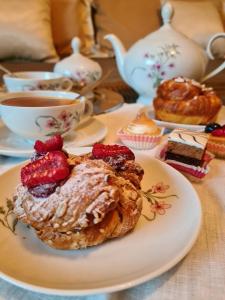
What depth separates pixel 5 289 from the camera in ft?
1.26

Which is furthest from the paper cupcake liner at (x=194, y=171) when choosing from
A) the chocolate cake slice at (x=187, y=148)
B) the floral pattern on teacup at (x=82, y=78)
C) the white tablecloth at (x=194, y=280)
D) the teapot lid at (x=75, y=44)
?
the teapot lid at (x=75, y=44)

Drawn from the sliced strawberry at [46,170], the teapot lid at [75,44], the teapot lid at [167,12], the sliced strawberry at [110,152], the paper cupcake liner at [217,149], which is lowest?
the paper cupcake liner at [217,149]

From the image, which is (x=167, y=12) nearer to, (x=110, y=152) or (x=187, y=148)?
(x=187, y=148)

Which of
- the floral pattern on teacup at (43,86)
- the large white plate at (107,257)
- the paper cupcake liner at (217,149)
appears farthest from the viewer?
the floral pattern on teacup at (43,86)

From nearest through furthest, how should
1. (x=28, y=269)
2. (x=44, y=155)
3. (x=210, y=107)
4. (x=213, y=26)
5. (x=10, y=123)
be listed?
1. (x=28, y=269)
2. (x=44, y=155)
3. (x=10, y=123)
4. (x=210, y=107)
5. (x=213, y=26)

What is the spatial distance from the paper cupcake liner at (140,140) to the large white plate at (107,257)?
1.00 feet

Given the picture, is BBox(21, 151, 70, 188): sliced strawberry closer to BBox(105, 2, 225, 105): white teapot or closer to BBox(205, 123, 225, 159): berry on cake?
BBox(205, 123, 225, 159): berry on cake

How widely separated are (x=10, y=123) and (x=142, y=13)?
2.06m

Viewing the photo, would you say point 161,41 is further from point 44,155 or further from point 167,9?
point 44,155

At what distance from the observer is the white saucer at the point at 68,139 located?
70 cm

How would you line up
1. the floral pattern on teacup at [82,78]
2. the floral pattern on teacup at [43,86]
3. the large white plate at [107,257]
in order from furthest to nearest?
the floral pattern on teacup at [82,78] < the floral pattern on teacup at [43,86] < the large white plate at [107,257]

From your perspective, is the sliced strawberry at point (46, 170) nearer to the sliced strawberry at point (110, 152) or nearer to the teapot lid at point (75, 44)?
the sliced strawberry at point (110, 152)

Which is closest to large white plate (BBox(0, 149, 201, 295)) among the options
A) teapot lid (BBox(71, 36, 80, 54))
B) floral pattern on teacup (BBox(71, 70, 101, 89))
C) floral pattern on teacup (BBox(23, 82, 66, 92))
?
floral pattern on teacup (BBox(23, 82, 66, 92))

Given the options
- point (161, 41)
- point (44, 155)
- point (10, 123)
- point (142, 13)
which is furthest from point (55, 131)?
point (142, 13)
